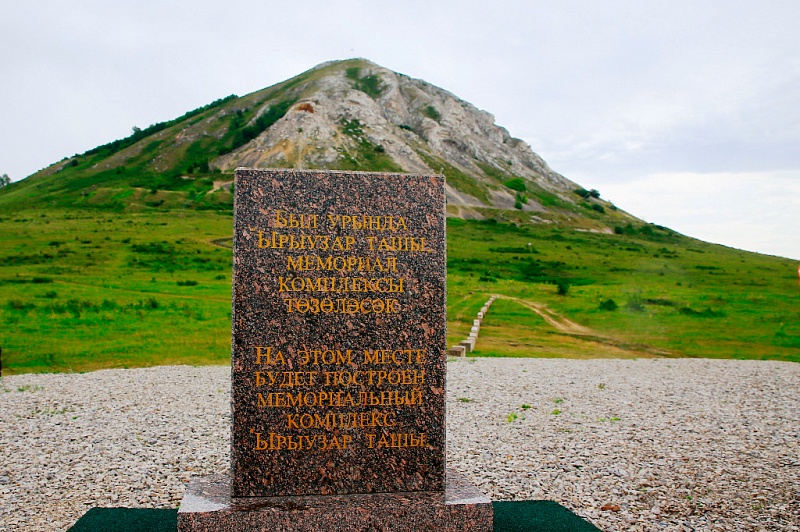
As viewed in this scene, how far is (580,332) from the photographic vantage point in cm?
3284

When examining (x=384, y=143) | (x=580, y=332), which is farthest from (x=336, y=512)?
(x=384, y=143)

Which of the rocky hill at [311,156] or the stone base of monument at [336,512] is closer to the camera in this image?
the stone base of monument at [336,512]

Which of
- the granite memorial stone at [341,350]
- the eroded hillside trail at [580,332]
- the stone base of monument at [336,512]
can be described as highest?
the granite memorial stone at [341,350]

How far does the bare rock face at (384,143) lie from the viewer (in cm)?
13538

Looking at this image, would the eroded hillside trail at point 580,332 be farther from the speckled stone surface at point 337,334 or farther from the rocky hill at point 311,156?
the rocky hill at point 311,156

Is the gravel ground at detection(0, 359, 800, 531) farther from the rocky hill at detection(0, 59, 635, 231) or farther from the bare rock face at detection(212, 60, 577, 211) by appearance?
the bare rock face at detection(212, 60, 577, 211)

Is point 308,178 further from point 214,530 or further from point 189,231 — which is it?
point 189,231

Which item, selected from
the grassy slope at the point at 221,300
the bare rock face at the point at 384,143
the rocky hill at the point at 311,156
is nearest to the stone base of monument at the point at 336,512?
the grassy slope at the point at 221,300

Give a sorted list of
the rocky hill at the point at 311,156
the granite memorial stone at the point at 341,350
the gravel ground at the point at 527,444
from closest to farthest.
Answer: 1. the granite memorial stone at the point at 341,350
2. the gravel ground at the point at 527,444
3. the rocky hill at the point at 311,156

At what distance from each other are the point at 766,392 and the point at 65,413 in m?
18.2

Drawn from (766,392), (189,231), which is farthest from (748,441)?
(189,231)

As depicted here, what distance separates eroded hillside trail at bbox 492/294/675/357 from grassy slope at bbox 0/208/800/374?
121mm

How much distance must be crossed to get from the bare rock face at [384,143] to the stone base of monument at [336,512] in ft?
384

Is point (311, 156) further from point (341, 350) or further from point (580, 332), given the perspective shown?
point (341, 350)
